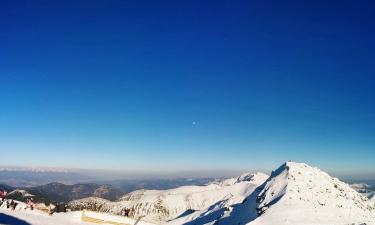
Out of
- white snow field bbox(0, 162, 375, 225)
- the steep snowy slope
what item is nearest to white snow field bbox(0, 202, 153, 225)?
white snow field bbox(0, 162, 375, 225)

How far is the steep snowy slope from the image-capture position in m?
63.6

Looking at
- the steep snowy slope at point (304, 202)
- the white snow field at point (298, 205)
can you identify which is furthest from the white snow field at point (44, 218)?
the steep snowy slope at point (304, 202)

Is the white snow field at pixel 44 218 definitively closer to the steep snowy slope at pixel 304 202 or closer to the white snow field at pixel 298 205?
the white snow field at pixel 298 205

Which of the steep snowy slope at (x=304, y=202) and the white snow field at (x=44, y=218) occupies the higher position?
the steep snowy slope at (x=304, y=202)

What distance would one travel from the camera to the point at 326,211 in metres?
67.6

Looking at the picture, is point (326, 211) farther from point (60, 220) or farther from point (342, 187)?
point (60, 220)

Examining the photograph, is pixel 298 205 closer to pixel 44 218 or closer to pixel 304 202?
pixel 304 202

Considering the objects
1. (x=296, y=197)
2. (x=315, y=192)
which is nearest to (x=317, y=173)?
(x=315, y=192)

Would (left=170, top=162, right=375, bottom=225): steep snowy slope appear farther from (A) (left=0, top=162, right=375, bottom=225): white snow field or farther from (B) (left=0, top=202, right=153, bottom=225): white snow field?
(B) (left=0, top=202, right=153, bottom=225): white snow field

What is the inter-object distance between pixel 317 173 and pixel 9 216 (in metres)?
67.4

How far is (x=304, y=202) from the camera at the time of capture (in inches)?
2778

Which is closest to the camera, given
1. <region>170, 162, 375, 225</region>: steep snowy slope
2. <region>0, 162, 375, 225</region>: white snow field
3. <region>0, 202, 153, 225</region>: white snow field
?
<region>0, 202, 153, 225</region>: white snow field

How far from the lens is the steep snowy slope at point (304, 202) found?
6362 cm

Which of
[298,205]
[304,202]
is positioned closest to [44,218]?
[298,205]
